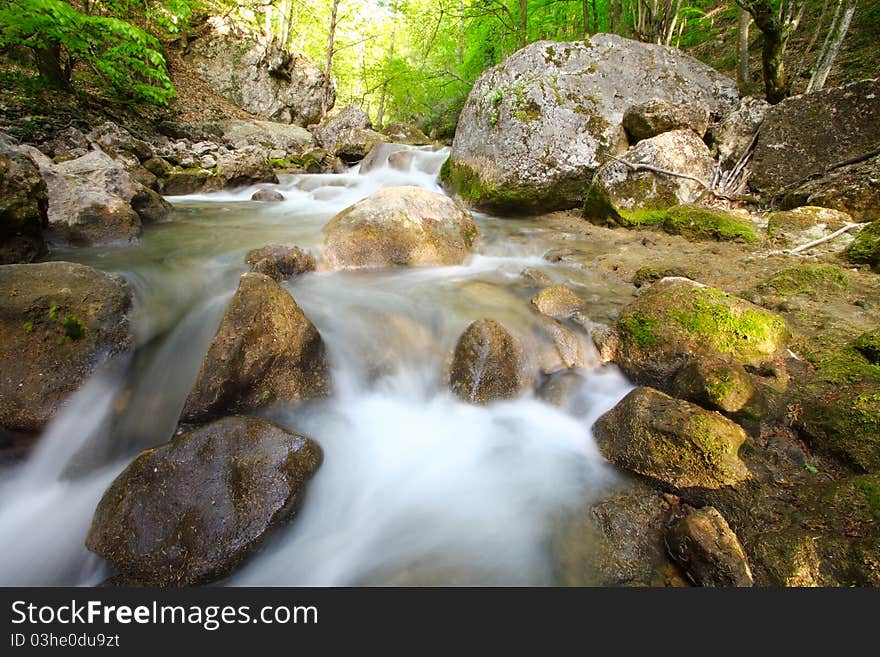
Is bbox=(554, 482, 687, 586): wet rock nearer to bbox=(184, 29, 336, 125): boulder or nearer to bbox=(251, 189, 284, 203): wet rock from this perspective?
bbox=(251, 189, 284, 203): wet rock

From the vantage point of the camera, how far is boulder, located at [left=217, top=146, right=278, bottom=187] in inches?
375

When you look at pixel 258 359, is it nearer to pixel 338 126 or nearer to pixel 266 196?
pixel 266 196

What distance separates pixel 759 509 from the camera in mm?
1919

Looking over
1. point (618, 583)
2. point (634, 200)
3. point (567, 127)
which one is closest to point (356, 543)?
point (618, 583)

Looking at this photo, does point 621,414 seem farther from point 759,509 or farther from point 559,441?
point 759,509

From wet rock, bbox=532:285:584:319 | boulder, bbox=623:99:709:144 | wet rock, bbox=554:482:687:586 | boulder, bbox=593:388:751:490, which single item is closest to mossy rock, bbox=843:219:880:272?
wet rock, bbox=532:285:584:319

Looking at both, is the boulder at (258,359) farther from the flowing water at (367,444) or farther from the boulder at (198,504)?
the boulder at (198,504)

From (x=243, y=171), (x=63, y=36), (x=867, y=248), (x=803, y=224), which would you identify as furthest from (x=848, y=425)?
(x=63, y=36)

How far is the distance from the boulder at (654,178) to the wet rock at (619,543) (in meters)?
5.16

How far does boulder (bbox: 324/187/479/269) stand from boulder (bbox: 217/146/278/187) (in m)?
6.10

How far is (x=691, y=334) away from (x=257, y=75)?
23.4 m

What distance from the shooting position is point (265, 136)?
15453 millimetres

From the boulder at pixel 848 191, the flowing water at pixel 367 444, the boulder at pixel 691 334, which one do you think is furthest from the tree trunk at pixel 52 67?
the boulder at pixel 848 191

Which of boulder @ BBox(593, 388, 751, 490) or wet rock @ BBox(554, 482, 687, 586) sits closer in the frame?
wet rock @ BBox(554, 482, 687, 586)
